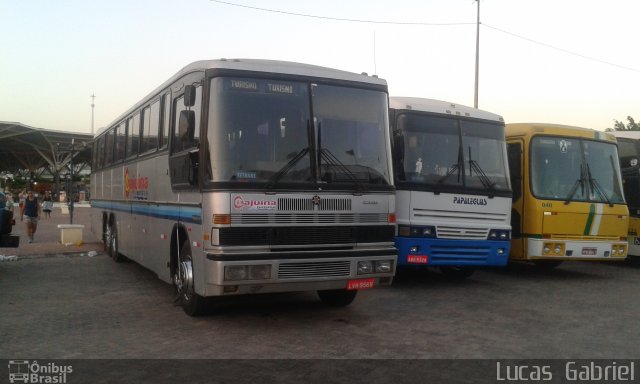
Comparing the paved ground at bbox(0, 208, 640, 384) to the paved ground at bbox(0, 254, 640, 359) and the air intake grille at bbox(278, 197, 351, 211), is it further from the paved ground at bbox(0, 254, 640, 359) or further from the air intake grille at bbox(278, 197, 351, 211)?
the air intake grille at bbox(278, 197, 351, 211)

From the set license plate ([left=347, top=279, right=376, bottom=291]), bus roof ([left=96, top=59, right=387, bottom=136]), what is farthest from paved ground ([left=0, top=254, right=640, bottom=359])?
bus roof ([left=96, top=59, right=387, bottom=136])

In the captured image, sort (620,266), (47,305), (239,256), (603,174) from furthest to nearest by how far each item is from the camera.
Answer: (620,266), (603,174), (47,305), (239,256)

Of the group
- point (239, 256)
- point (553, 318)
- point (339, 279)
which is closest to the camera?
point (239, 256)

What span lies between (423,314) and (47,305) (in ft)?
18.2

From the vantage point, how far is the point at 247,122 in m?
7.00

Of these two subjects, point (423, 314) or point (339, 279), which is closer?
point (339, 279)

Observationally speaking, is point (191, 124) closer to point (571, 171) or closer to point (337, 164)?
point (337, 164)

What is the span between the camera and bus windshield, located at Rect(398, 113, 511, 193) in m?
10.4

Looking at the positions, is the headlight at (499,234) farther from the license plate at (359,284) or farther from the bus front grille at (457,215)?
the license plate at (359,284)

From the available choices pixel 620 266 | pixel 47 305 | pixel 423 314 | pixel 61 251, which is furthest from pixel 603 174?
pixel 61 251

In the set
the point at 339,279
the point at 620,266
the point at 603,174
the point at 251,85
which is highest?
the point at 251,85

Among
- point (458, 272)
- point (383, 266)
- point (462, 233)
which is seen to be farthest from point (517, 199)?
point (383, 266)

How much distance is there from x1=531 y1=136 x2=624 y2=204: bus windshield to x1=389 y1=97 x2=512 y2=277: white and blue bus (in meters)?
1.13

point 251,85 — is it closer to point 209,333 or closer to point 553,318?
point 209,333
